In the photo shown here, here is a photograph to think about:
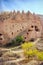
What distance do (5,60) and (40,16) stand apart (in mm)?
13566

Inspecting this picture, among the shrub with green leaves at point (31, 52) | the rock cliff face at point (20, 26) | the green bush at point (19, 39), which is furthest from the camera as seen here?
the rock cliff face at point (20, 26)

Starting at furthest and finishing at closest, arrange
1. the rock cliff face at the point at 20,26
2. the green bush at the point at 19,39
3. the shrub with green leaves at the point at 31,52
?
the rock cliff face at the point at 20,26 → the green bush at the point at 19,39 → the shrub with green leaves at the point at 31,52

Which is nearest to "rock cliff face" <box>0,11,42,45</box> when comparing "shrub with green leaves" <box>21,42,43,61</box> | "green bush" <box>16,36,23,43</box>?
"green bush" <box>16,36,23,43</box>

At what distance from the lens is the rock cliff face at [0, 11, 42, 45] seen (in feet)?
114

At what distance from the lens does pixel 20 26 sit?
3578 centimetres

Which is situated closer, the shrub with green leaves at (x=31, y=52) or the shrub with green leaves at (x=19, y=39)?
the shrub with green leaves at (x=31, y=52)

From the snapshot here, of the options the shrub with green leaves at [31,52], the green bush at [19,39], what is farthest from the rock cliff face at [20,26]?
the shrub with green leaves at [31,52]

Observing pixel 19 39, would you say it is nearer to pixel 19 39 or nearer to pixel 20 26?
pixel 19 39

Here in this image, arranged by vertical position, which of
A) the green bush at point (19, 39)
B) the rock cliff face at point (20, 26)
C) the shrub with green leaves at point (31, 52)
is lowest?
the shrub with green leaves at point (31, 52)

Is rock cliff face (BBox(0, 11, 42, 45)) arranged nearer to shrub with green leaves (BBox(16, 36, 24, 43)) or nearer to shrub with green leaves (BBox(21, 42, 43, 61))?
shrub with green leaves (BBox(16, 36, 24, 43))

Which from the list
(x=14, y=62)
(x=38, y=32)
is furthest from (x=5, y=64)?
(x=38, y=32)

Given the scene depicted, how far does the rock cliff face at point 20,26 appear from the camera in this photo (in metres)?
34.8

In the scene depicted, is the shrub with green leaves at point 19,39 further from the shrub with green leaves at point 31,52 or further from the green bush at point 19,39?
Answer: the shrub with green leaves at point 31,52

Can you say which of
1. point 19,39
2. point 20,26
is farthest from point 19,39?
point 20,26
